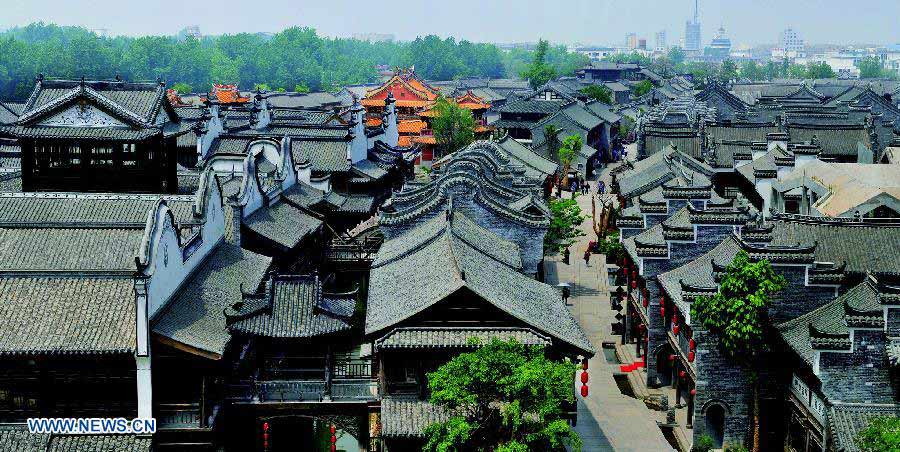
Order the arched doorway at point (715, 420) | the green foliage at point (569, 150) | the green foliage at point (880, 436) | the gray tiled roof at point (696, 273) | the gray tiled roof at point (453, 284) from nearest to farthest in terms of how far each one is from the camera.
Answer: the green foliage at point (880, 436) → the gray tiled roof at point (453, 284) → the arched doorway at point (715, 420) → the gray tiled roof at point (696, 273) → the green foliage at point (569, 150)

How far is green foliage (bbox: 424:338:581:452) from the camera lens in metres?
27.6

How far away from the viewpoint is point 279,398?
108 ft

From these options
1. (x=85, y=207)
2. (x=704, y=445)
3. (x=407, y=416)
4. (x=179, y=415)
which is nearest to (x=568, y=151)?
(x=85, y=207)

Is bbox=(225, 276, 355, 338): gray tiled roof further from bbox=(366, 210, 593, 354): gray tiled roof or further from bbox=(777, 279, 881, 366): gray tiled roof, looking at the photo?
bbox=(777, 279, 881, 366): gray tiled roof

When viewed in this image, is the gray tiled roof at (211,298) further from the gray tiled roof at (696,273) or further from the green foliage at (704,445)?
the green foliage at (704,445)

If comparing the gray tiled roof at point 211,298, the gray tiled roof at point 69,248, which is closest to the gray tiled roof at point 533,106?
the gray tiled roof at point 211,298

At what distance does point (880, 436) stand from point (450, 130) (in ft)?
261

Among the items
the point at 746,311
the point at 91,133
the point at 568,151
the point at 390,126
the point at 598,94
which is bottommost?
the point at 746,311

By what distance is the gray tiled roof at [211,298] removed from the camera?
30.8 metres

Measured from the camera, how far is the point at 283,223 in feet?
160

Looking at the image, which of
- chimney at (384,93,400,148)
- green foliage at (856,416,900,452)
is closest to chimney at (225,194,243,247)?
green foliage at (856,416,900,452)

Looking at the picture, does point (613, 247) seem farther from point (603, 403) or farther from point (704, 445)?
point (704, 445)

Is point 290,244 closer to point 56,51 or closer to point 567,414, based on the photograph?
point 567,414

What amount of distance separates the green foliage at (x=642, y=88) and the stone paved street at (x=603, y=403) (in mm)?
118314
